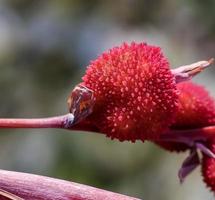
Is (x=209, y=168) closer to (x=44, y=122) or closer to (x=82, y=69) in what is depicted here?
(x=44, y=122)

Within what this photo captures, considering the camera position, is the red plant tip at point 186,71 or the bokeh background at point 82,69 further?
the bokeh background at point 82,69

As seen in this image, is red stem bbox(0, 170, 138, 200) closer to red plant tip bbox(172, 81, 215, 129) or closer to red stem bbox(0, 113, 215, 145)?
red stem bbox(0, 113, 215, 145)

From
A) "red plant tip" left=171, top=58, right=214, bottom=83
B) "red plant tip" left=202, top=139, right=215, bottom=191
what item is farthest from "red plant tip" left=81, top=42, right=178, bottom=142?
"red plant tip" left=202, top=139, right=215, bottom=191

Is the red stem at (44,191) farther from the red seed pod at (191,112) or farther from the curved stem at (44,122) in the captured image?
the red seed pod at (191,112)

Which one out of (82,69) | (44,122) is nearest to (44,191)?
(44,122)

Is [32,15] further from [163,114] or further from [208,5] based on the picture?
[163,114]

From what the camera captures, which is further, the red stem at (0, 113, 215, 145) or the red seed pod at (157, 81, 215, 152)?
the red seed pod at (157, 81, 215, 152)

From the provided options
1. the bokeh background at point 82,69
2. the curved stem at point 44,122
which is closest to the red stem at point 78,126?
the curved stem at point 44,122
